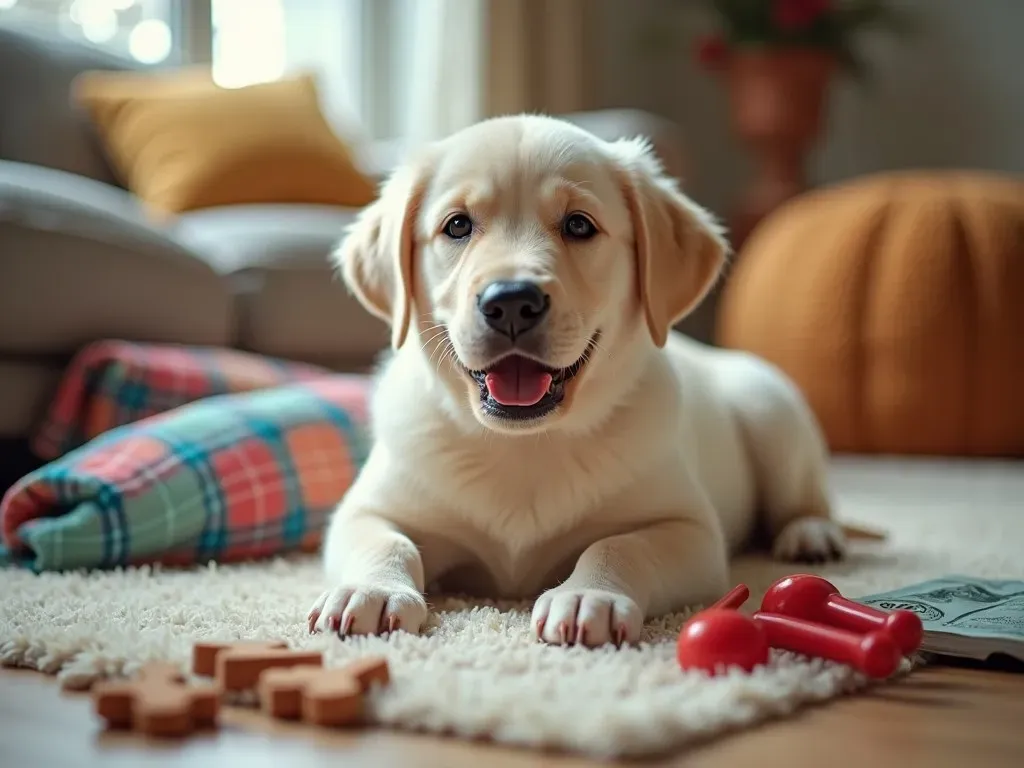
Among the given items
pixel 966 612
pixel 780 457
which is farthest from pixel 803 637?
pixel 780 457

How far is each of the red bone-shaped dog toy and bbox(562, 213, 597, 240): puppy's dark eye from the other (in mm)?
590

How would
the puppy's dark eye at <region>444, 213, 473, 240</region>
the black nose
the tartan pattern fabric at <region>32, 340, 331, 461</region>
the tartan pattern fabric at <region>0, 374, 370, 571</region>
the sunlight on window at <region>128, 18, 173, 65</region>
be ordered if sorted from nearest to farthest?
1. the black nose
2. the puppy's dark eye at <region>444, 213, 473, 240</region>
3. the tartan pattern fabric at <region>0, 374, 370, 571</region>
4. the tartan pattern fabric at <region>32, 340, 331, 461</region>
5. the sunlight on window at <region>128, 18, 173, 65</region>

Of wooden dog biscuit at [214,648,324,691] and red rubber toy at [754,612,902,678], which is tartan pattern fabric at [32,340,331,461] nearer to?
wooden dog biscuit at [214,648,324,691]

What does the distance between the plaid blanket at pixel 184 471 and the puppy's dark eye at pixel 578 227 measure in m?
0.85

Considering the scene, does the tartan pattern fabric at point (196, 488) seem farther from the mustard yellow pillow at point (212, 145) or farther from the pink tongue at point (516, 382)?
the mustard yellow pillow at point (212, 145)

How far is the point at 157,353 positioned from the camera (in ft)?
8.94

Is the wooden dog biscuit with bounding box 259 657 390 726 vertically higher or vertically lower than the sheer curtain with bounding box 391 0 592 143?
lower

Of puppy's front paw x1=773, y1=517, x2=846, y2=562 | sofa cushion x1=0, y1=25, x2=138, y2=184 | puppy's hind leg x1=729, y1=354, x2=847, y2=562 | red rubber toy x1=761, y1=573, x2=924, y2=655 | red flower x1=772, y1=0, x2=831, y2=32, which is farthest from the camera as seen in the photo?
red flower x1=772, y1=0, x2=831, y2=32

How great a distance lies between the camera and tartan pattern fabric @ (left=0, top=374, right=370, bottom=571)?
2053 mm

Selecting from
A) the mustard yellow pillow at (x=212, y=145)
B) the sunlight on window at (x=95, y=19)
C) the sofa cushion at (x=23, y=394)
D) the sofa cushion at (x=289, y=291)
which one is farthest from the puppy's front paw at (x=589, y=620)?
the sunlight on window at (x=95, y=19)

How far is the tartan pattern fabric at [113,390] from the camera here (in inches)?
102

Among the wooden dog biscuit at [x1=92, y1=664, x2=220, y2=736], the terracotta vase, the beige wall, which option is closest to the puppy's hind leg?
the wooden dog biscuit at [x1=92, y1=664, x2=220, y2=736]

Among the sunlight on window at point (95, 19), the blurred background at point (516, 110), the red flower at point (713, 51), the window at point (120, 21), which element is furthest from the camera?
the red flower at point (713, 51)

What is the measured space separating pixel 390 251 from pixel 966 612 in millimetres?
1032
